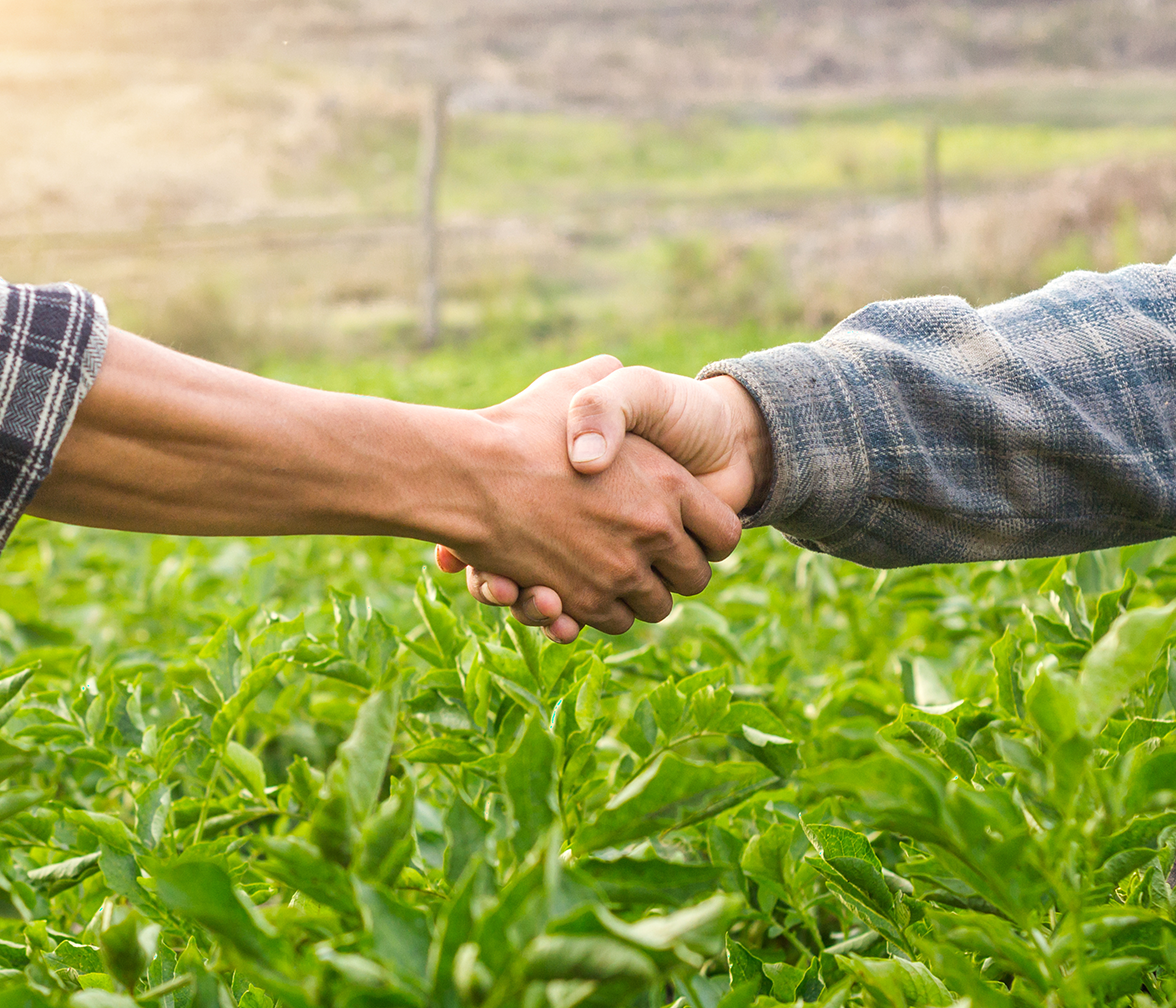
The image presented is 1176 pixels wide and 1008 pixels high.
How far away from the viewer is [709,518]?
1327mm

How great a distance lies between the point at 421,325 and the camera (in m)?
12.6

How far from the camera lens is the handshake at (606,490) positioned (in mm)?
1248

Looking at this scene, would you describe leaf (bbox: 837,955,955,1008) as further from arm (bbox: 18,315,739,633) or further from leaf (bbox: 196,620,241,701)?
arm (bbox: 18,315,739,633)

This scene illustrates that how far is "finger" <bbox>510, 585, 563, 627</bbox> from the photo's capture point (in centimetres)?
131

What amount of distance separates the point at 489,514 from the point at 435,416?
0.13 meters

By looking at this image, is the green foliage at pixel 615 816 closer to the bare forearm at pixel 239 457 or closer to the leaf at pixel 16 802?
the leaf at pixel 16 802

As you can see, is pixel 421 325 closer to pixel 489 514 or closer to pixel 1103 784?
pixel 489 514

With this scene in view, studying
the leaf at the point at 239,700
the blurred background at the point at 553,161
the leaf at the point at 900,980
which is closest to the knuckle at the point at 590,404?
the leaf at the point at 239,700

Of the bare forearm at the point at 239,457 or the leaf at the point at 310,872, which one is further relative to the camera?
the bare forearm at the point at 239,457

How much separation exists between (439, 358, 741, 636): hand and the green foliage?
0.26 feet

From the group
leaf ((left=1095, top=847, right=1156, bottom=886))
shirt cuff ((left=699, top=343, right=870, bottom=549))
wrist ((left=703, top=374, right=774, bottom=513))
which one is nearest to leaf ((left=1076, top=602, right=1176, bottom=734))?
leaf ((left=1095, top=847, right=1156, bottom=886))

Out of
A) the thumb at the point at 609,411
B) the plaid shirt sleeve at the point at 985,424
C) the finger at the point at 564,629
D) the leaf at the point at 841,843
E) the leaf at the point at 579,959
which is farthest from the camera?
the finger at the point at 564,629

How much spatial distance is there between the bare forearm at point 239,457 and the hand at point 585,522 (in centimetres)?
8

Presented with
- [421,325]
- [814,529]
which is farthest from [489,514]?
[421,325]
